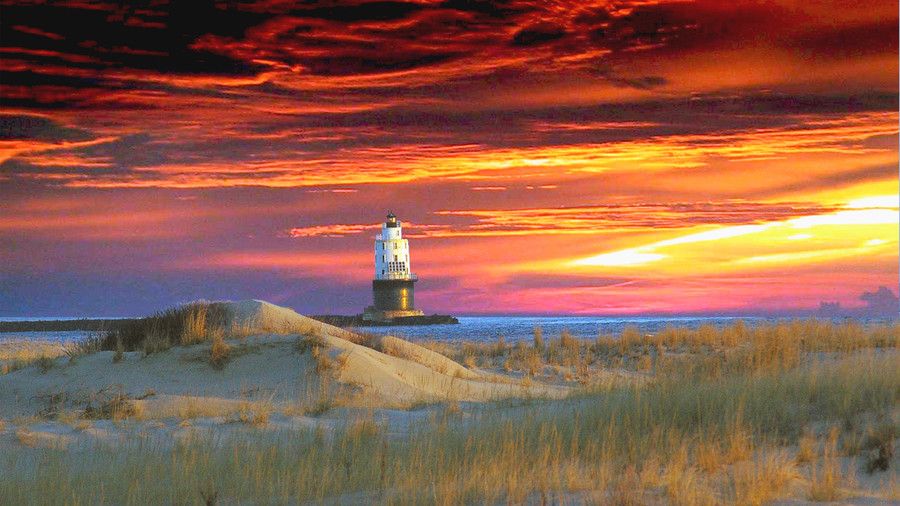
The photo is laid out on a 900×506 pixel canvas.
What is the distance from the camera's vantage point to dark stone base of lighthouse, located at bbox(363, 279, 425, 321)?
215 feet

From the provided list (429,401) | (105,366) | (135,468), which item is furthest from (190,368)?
(135,468)

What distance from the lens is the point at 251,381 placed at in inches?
685

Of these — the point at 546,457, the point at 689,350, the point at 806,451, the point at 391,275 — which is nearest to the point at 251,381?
the point at 546,457

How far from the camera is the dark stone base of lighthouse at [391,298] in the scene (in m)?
65.6

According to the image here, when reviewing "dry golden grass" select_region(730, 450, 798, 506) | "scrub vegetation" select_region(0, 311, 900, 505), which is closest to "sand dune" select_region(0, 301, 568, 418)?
"scrub vegetation" select_region(0, 311, 900, 505)

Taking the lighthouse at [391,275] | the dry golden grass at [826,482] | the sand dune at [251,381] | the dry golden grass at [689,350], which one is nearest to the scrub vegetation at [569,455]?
the dry golden grass at [826,482]

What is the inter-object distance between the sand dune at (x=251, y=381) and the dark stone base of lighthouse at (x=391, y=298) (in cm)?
4506

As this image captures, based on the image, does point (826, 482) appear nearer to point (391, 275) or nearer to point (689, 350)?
point (689, 350)

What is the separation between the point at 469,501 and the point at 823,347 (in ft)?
46.4

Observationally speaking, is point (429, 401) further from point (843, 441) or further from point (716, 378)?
point (843, 441)

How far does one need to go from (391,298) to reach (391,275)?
1717mm

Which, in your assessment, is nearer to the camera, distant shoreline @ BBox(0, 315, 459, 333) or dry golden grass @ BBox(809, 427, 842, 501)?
dry golden grass @ BBox(809, 427, 842, 501)

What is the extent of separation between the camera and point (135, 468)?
825 cm

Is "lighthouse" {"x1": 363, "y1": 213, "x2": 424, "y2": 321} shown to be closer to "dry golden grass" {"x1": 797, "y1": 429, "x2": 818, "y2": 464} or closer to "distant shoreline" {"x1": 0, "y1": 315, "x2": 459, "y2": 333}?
"distant shoreline" {"x1": 0, "y1": 315, "x2": 459, "y2": 333}
